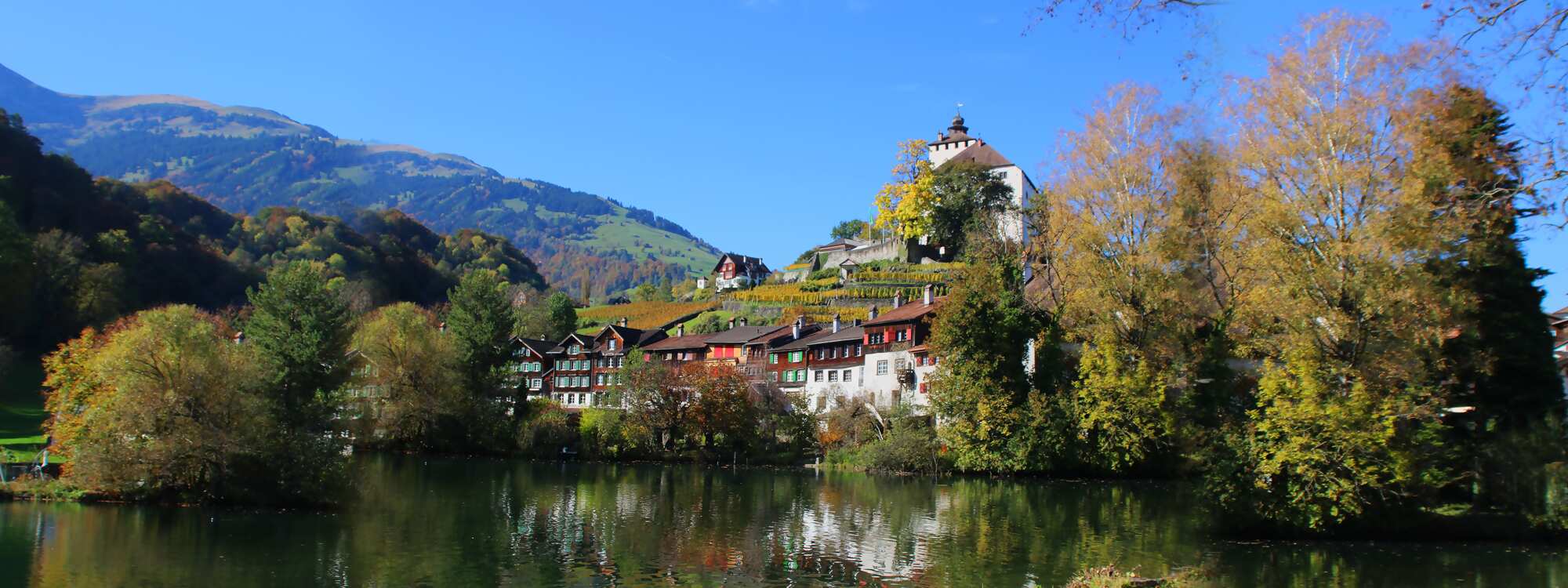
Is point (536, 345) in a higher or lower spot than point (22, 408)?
higher

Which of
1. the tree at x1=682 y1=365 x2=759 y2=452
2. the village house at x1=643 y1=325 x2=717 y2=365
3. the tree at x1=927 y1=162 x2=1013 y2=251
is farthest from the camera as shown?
the tree at x1=927 y1=162 x2=1013 y2=251

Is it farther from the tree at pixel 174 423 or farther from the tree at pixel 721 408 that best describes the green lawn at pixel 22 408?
the tree at pixel 721 408

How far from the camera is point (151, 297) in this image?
94.7 metres

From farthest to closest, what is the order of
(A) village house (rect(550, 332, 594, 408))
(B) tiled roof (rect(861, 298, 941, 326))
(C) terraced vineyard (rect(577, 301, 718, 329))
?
1. (C) terraced vineyard (rect(577, 301, 718, 329))
2. (A) village house (rect(550, 332, 594, 408))
3. (B) tiled roof (rect(861, 298, 941, 326))

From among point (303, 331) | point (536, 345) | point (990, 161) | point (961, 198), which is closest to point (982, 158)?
point (990, 161)

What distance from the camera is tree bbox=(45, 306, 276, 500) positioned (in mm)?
30953

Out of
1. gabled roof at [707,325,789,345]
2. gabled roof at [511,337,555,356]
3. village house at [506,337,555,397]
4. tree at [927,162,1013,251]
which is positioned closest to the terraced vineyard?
gabled roof at [511,337,555,356]

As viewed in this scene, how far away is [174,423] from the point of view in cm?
3123

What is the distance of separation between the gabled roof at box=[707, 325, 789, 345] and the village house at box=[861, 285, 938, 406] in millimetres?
14762

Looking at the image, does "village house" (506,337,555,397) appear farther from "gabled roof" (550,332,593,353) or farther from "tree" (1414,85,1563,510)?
"tree" (1414,85,1563,510)

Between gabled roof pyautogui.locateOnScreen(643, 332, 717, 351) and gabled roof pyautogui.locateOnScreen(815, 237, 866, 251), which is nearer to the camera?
gabled roof pyautogui.locateOnScreen(643, 332, 717, 351)

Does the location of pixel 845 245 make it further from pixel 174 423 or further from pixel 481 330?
pixel 174 423

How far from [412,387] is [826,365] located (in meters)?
27.8

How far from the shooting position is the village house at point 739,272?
438 ft
